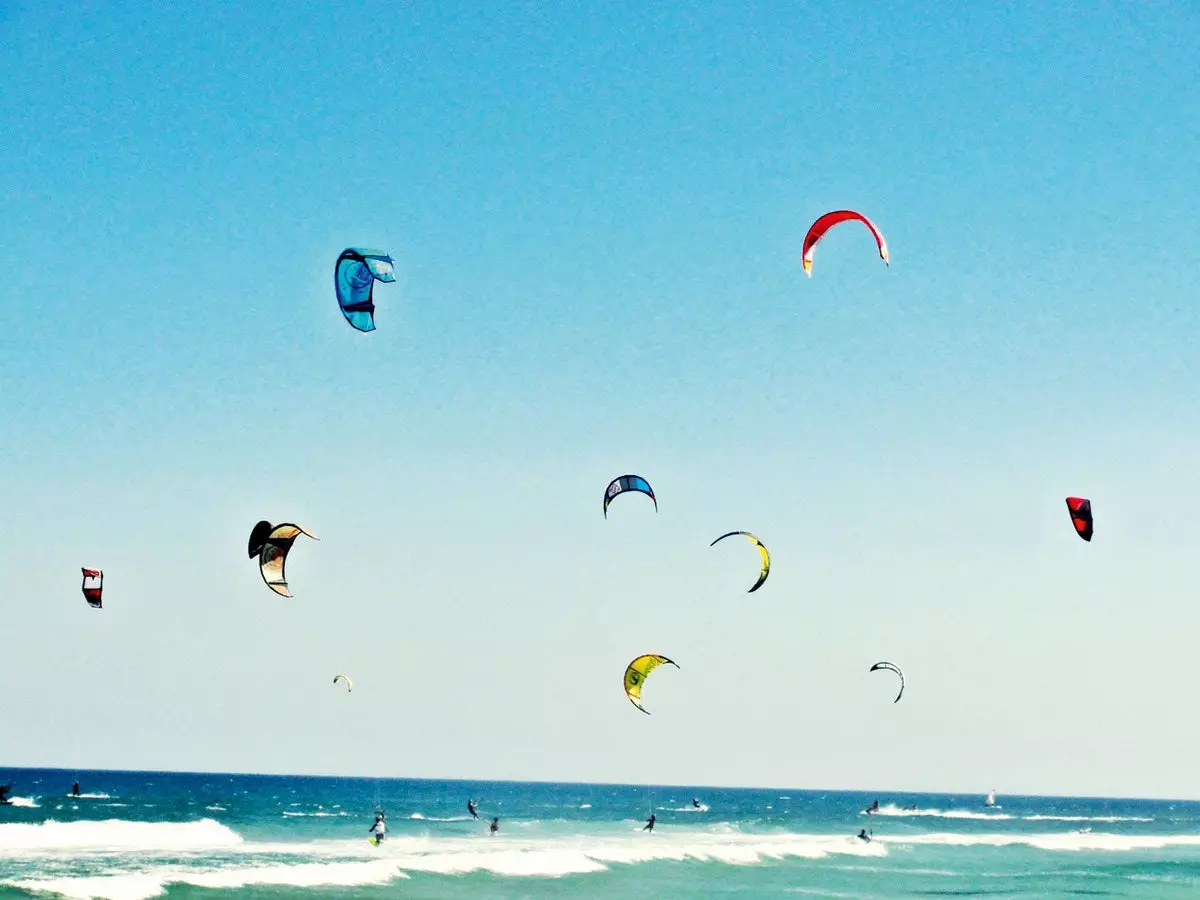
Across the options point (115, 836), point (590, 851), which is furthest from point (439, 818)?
point (590, 851)

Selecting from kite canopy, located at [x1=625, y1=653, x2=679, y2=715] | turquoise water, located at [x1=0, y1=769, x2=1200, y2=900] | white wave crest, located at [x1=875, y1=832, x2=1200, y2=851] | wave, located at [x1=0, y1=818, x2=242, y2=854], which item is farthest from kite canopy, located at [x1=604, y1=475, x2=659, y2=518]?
white wave crest, located at [x1=875, y1=832, x2=1200, y2=851]

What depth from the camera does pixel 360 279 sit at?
14227mm

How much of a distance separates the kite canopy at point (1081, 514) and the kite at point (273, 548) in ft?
33.8

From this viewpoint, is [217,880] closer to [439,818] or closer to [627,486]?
[627,486]

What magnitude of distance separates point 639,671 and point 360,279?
931 centimetres

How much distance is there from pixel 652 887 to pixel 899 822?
143 feet

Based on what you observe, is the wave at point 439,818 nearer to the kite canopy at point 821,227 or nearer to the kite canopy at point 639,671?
the kite canopy at point 639,671

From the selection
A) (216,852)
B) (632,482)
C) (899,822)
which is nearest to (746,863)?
(216,852)

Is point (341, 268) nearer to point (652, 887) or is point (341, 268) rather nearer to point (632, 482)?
point (632, 482)

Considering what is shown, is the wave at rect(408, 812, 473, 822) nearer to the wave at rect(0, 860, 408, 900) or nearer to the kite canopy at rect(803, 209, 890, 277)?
the wave at rect(0, 860, 408, 900)

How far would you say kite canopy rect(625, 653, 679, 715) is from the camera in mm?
20484

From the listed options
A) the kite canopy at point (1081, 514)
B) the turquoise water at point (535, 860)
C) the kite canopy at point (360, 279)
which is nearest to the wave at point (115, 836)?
the turquoise water at point (535, 860)

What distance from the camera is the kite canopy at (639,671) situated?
2048 cm

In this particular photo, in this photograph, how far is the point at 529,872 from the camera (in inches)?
1171
